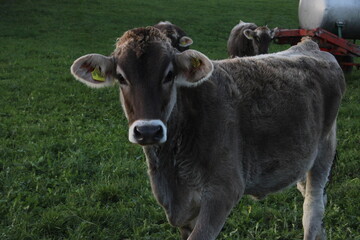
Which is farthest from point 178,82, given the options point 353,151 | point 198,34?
point 198,34

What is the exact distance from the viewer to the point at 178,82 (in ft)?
10.9

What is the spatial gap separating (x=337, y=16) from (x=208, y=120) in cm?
1167

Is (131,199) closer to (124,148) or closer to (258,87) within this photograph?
(124,148)

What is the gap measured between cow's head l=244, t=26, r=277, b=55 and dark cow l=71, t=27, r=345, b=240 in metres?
9.27

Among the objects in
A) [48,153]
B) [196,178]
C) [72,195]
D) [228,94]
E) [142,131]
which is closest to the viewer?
[142,131]

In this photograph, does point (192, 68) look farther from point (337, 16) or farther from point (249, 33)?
point (337, 16)

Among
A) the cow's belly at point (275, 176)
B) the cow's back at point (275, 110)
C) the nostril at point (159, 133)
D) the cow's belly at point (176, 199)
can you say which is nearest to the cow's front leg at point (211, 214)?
the cow's belly at point (176, 199)

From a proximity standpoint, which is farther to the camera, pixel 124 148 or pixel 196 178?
pixel 124 148

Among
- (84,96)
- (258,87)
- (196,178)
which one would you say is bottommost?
(84,96)

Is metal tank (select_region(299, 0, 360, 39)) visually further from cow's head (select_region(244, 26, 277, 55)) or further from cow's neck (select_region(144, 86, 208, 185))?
cow's neck (select_region(144, 86, 208, 185))

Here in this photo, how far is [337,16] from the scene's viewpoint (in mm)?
13766

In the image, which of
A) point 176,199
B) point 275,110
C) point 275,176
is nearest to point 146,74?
point 176,199

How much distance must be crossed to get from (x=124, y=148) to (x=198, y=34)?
15247mm

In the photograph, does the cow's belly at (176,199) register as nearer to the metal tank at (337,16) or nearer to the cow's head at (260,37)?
the cow's head at (260,37)
